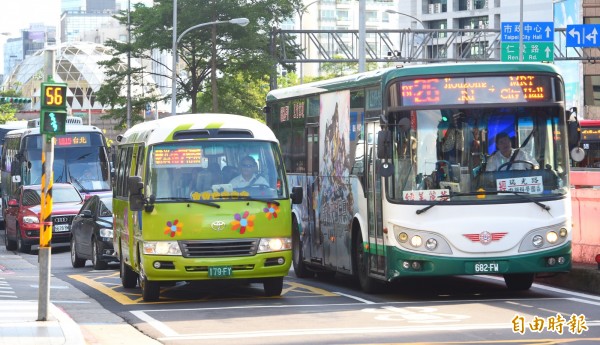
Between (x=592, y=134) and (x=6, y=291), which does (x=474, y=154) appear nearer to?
(x=6, y=291)

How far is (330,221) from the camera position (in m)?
20.9

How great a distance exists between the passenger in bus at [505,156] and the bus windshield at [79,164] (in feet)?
78.0

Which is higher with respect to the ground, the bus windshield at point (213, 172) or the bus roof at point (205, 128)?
the bus roof at point (205, 128)

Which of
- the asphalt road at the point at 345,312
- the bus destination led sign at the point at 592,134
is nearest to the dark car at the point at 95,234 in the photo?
the asphalt road at the point at 345,312

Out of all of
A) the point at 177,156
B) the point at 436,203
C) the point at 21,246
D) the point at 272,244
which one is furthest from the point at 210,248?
the point at 21,246

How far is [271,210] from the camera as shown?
1814 centimetres

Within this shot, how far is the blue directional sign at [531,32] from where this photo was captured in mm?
56875

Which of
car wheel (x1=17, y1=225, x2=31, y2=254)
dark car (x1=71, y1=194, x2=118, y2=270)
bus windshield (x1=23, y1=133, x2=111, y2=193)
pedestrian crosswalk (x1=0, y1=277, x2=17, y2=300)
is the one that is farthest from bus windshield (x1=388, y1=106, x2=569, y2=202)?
bus windshield (x1=23, y1=133, x2=111, y2=193)

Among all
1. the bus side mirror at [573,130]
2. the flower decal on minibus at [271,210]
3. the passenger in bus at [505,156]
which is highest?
the bus side mirror at [573,130]

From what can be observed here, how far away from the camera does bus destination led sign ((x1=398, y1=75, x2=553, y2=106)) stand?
57.4ft

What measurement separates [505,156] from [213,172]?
389cm

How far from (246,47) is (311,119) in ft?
137

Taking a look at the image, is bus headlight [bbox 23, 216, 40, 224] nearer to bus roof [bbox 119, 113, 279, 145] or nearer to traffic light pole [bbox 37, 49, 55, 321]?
bus roof [bbox 119, 113, 279, 145]

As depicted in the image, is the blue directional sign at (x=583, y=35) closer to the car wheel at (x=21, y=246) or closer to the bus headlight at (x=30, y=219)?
the car wheel at (x=21, y=246)
